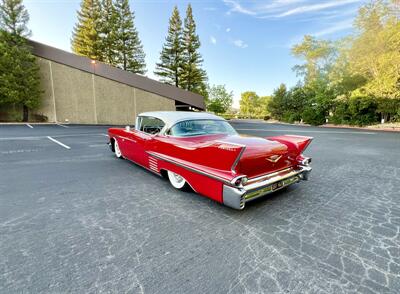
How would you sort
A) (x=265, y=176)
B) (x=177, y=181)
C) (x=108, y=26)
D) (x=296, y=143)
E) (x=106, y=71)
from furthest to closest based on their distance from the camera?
(x=108, y=26)
(x=106, y=71)
(x=177, y=181)
(x=296, y=143)
(x=265, y=176)

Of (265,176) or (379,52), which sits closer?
(265,176)

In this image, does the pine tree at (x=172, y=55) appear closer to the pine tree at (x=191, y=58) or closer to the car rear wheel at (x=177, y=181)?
the pine tree at (x=191, y=58)

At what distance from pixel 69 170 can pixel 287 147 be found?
14.9 feet

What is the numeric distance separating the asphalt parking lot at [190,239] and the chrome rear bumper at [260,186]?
0.29m

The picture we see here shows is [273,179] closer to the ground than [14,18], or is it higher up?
closer to the ground

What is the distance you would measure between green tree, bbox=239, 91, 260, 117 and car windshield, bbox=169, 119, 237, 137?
58937 millimetres

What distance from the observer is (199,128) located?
3617 mm

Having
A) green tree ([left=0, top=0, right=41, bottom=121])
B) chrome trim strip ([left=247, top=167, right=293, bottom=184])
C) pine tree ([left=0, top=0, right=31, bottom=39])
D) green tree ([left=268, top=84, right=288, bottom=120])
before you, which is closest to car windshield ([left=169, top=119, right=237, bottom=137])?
chrome trim strip ([left=247, top=167, right=293, bottom=184])

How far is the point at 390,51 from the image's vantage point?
53.4 feet

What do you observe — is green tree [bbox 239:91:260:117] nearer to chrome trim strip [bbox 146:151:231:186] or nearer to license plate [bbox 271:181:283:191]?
chrome trim strip [bbox 146:151:231:186]

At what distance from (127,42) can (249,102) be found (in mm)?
43401

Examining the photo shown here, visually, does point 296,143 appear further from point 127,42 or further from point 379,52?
point 127,42

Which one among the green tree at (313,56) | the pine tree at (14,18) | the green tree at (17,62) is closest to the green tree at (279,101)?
the green tree at (313,56)

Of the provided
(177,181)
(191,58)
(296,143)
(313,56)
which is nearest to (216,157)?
(177,181)
